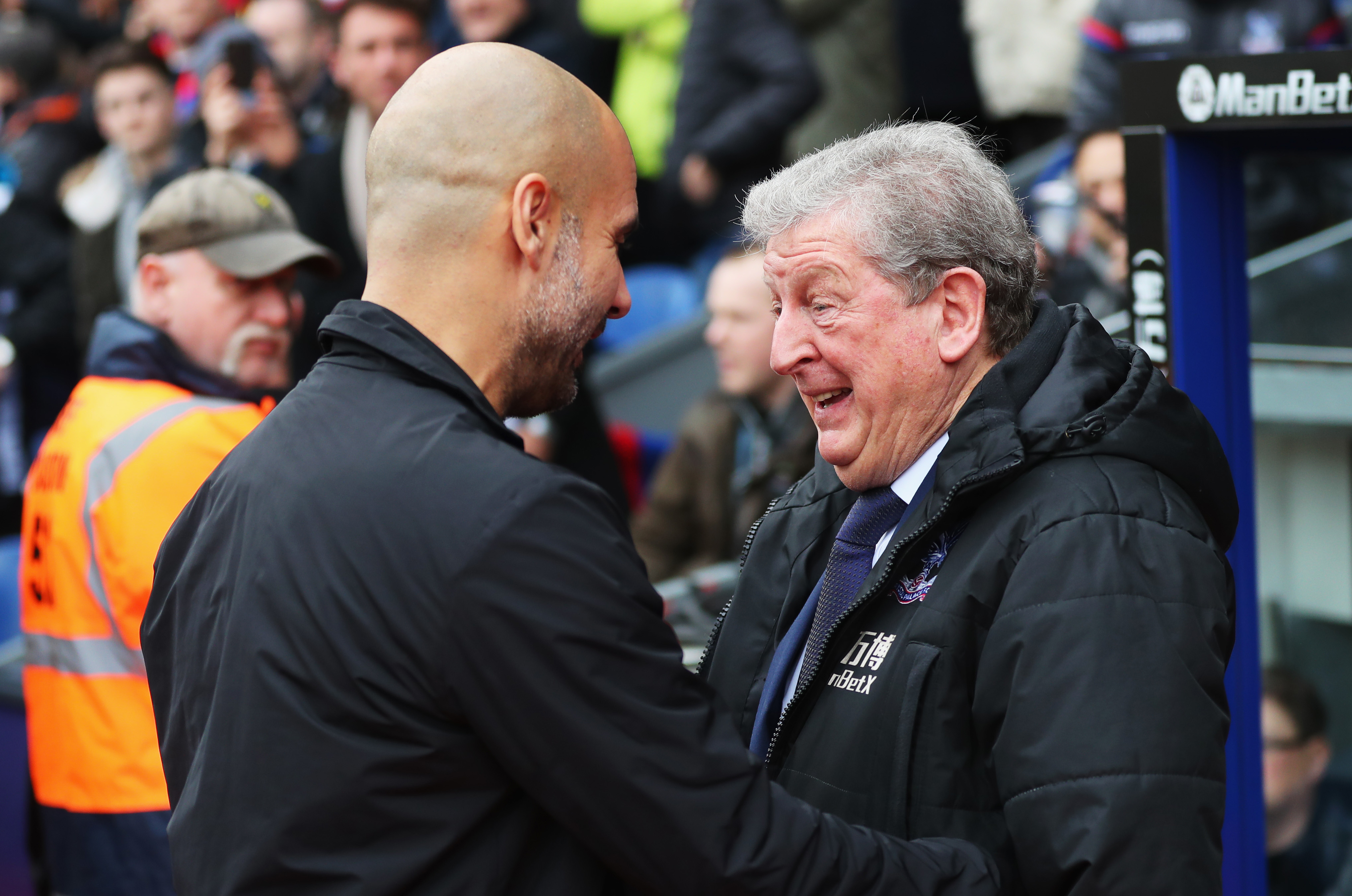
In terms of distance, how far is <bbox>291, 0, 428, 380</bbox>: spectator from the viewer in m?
4.92

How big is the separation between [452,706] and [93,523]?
155cm

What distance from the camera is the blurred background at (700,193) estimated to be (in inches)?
141

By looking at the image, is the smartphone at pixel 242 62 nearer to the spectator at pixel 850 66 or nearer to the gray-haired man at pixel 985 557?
the spectator at pixel 850 66

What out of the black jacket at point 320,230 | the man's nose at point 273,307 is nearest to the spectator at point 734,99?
the black jacket at point 320,230

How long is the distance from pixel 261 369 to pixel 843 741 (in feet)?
5.91

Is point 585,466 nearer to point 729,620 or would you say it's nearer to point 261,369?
point 261,369

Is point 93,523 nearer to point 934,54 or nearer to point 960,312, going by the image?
point 960,312

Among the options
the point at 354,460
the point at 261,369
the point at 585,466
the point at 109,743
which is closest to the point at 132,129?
the point at 585,466

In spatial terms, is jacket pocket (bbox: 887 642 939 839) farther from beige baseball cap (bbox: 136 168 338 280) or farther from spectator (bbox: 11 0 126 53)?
spectator (bbox: 11 0 126 53)

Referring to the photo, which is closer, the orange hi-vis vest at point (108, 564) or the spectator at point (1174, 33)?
the orange hi-vis vest at point (108, 564)

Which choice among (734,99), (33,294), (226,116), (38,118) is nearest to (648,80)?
(734,99)

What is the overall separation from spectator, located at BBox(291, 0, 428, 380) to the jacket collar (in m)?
3.26

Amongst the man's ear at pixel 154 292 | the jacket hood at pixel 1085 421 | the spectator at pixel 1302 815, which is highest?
the man's ear at pixel 154 292

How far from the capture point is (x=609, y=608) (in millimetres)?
1521
